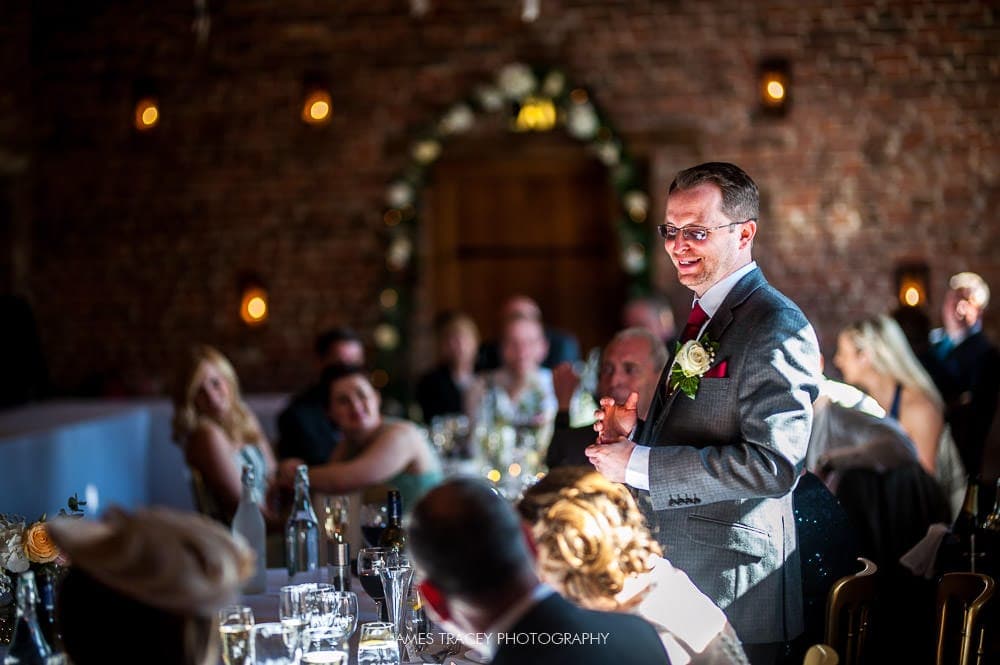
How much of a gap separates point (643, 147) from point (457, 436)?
9.23 ft

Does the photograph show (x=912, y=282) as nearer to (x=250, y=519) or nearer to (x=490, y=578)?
(x=250, y=519)

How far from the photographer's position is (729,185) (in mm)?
2246

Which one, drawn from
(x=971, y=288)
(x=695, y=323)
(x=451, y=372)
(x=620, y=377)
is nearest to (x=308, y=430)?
(x=451, y=372)

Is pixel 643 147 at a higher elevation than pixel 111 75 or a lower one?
lower

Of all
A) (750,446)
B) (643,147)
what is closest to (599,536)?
(750,446)

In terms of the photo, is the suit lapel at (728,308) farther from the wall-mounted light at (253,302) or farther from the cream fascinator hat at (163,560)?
the wall-mounted light at (253,302)

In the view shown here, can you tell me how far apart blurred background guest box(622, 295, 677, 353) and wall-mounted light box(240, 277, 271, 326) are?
95.0 inches

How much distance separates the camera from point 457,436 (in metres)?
5.31

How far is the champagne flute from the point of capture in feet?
6.14

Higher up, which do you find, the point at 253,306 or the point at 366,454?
the point at 253,306

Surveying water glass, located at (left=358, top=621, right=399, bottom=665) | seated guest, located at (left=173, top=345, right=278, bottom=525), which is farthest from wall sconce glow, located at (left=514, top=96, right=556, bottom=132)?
water glass, located at (left=358, top=621, right=399, bottom=665)

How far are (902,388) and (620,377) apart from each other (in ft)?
5.42

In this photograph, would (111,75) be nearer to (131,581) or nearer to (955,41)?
(955,41)

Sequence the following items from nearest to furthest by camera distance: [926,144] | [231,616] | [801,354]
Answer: [231,616]
[801,354]
[926,144]
